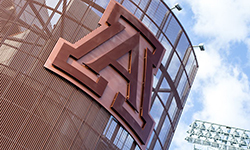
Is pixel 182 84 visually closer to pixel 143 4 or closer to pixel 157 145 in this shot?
pixel 157 145

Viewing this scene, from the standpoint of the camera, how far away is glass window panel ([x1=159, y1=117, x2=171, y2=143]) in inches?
1011

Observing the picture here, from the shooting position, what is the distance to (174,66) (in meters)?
26.5

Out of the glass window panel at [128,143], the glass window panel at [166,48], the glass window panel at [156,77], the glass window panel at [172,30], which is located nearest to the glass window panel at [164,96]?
the glass window panel at [156,77]

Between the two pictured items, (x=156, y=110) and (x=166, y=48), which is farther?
(x=166, y=48)

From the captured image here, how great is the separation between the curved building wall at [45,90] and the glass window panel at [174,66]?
507 cm

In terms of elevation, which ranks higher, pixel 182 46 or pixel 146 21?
pixel 182 46

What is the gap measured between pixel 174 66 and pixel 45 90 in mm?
10949

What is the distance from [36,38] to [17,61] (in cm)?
168

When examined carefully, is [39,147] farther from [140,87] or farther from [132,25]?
[132,25]

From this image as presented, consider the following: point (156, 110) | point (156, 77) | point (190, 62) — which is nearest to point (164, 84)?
point (156, 77)

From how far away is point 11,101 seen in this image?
17703 millimetres

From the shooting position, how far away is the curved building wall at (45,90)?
1773 centimetres

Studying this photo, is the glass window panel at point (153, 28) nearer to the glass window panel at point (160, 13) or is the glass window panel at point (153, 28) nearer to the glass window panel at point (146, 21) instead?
the glass window panel at point (146, 21)

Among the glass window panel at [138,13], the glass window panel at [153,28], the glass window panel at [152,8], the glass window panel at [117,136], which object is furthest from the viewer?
the glass window panel at [152,8]
